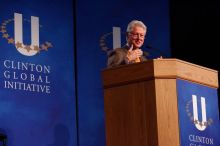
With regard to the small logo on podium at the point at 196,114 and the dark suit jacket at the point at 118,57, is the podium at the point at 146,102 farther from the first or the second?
the dark suit jacket at the point at 118,57

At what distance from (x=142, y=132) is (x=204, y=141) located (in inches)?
22.1

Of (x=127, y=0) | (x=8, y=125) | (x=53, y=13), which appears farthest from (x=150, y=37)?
(x=8, y=125)

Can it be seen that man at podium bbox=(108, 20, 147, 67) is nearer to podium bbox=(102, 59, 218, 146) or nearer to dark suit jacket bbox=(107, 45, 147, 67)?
dark suit jacket bbox=(107, 45, 147, 67)

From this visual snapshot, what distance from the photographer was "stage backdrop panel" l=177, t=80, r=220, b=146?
4.81 m

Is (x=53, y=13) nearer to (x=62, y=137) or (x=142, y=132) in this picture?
(x=62, y=137)

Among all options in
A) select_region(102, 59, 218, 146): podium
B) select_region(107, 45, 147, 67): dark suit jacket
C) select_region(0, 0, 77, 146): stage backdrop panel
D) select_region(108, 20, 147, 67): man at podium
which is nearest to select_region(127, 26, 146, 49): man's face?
select_region(108, 20, 147, 67): man at podium

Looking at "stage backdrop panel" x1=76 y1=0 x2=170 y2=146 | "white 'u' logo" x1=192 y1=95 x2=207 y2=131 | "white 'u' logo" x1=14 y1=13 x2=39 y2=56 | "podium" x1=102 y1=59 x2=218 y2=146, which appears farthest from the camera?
"stage backdrop panel" x1=76 y1=0 x2=170 y2=146

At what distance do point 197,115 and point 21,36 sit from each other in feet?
7.26

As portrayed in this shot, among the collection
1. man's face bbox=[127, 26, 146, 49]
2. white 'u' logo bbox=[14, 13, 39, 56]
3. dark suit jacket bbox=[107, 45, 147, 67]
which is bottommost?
dark suit jacket bbox=[107, 45, 147, 67]

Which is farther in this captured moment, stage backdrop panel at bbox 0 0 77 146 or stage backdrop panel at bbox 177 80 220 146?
stage backdrop panel at bbox 0 0 77 146

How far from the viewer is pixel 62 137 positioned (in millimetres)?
6355

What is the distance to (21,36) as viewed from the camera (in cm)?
629

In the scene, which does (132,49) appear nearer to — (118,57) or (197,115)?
(118,57)

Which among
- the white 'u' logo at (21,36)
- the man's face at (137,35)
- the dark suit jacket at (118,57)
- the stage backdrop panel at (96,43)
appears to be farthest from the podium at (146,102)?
the stage backdrop panel at (96,43)
